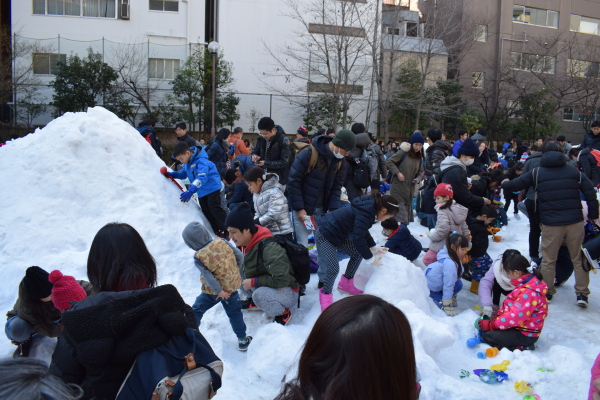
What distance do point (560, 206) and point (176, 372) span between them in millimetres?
5115

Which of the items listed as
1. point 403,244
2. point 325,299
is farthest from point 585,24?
point 325,299

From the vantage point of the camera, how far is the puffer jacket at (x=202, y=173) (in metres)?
7.09

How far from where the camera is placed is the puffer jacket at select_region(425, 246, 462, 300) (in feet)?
17.5

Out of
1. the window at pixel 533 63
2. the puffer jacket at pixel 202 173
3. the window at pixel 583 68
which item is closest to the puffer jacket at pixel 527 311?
the puffer jacket at pixel 202 173

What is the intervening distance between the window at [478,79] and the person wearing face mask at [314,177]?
2597cm

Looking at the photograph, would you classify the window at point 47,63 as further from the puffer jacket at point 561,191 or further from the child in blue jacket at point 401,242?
the puffer jacket at point 561,191

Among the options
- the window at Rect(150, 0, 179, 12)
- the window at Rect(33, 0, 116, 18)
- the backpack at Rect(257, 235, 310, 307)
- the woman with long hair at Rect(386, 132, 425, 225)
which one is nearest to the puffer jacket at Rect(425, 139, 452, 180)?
the woman with long hair at Rect(386, 132, 425, 225)

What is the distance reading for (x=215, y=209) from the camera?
7254 millimetres

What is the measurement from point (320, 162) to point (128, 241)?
3684 millimetres

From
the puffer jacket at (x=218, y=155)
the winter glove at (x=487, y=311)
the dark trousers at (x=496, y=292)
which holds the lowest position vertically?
the winter glove at (x=487, y=311)

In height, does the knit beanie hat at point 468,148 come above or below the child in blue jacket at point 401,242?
above

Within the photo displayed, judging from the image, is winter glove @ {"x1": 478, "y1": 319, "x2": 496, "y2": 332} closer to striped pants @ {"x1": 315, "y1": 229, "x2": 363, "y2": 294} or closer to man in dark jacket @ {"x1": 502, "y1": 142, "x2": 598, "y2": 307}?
striped pants @ {"x1": 315, "y1": 229, "x2": 363, "y2": 294}

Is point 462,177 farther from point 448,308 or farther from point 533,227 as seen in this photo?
point 448,308

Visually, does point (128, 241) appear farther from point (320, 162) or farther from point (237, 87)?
point (237, 87)
